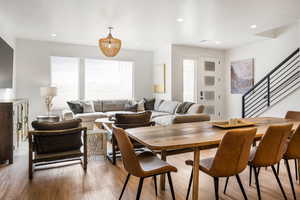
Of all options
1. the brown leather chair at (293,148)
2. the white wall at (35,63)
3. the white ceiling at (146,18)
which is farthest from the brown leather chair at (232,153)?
the white wall at (35,63)

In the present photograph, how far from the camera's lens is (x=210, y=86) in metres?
7.20

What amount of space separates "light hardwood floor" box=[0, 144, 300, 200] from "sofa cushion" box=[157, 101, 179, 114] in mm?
2798

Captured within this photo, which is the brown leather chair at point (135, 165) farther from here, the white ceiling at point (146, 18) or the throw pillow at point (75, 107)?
the throw pillow at point (75, 107)

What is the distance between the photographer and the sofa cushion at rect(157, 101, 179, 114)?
590cm

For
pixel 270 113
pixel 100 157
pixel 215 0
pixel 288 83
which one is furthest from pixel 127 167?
pixel 288 83

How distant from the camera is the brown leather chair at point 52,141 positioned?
2654 millimetres

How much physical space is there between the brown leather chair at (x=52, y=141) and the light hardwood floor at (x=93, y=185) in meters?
0.27

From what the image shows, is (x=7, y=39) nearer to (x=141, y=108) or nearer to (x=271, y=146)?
(x=141, y=108)

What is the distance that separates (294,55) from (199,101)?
2.95 metres

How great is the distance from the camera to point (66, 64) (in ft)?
21.3

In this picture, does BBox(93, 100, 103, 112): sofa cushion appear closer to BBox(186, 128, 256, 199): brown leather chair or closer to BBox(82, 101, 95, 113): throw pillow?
BBox(82, 101, 95, 113): throw pillow

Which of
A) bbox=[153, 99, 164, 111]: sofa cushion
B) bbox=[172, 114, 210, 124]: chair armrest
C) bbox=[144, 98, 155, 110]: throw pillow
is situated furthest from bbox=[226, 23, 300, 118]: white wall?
bbox=[144, 98, 155, 110]: throw pillow

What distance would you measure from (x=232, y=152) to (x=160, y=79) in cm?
549

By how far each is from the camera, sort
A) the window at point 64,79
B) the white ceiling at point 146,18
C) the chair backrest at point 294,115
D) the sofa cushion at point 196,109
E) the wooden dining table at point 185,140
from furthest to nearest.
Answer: the window at point 64,79 < the sofa cushion at point 196,109 < the white ceiling at point 146,18 < the chair backrest at point 294,115 < the wooden dining table at point 185,140
